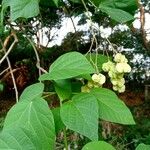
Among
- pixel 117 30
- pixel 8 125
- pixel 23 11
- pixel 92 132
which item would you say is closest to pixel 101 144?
pixel 92 132

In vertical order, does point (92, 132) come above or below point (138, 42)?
above

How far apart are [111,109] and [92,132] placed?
0.06m

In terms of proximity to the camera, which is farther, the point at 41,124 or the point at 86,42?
the point at 86,42

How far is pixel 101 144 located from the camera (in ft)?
1.91

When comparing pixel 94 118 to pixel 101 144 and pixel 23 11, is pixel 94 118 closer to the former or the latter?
pixel 101 144

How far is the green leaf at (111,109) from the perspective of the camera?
61 centimetres

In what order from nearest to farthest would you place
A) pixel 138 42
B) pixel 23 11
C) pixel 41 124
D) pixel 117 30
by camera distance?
pixel 41 124, pixel 23 11, pixel 138 42, pixel 117 30

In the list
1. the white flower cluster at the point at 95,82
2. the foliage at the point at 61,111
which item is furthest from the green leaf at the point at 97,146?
the white flower cluster at the point at 95,82

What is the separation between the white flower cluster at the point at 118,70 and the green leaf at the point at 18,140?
180 millimetres

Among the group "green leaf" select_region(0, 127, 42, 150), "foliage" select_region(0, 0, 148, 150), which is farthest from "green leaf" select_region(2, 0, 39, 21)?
"green leaf" select_region(0, 127, 42, 150)

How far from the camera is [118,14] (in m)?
0.73

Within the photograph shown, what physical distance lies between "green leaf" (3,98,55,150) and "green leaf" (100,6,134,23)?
8.7 inches

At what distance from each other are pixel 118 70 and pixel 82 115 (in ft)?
0.35

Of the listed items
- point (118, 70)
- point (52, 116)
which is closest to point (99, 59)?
point (118, 70)
